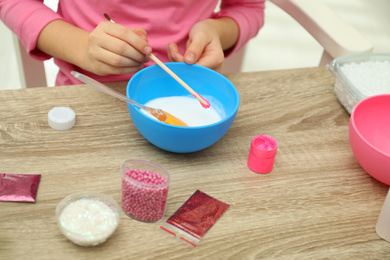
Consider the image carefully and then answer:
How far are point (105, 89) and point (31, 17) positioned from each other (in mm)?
329

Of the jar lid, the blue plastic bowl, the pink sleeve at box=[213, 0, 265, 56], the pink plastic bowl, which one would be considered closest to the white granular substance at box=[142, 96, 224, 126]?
the blue plastic bowl

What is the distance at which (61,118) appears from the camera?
2.62ft

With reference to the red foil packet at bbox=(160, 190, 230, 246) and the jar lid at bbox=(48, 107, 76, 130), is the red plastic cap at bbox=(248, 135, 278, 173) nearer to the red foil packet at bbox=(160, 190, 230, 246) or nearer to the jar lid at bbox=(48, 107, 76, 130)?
the red foil packet at bbox=(160, 190, 230, 246)

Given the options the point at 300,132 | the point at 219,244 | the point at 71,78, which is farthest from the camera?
the point at 71,78

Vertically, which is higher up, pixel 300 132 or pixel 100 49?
pixel 100 49

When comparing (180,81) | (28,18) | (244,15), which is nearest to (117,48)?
(180,81)

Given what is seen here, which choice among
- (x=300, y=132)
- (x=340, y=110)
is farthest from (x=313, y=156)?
(x=340, y=110)

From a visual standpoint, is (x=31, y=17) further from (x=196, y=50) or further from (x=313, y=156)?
(x=313, y=156)

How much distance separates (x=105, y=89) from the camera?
76 cm

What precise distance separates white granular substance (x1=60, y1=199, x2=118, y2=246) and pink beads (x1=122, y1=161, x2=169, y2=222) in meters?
0.03

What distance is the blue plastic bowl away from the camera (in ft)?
2.37

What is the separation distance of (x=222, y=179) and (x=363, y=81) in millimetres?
393

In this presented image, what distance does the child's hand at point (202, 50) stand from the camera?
88 centimetres

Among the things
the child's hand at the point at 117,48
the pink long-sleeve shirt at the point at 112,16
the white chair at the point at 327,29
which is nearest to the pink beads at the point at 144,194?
the child's hand at the point at 117,48
